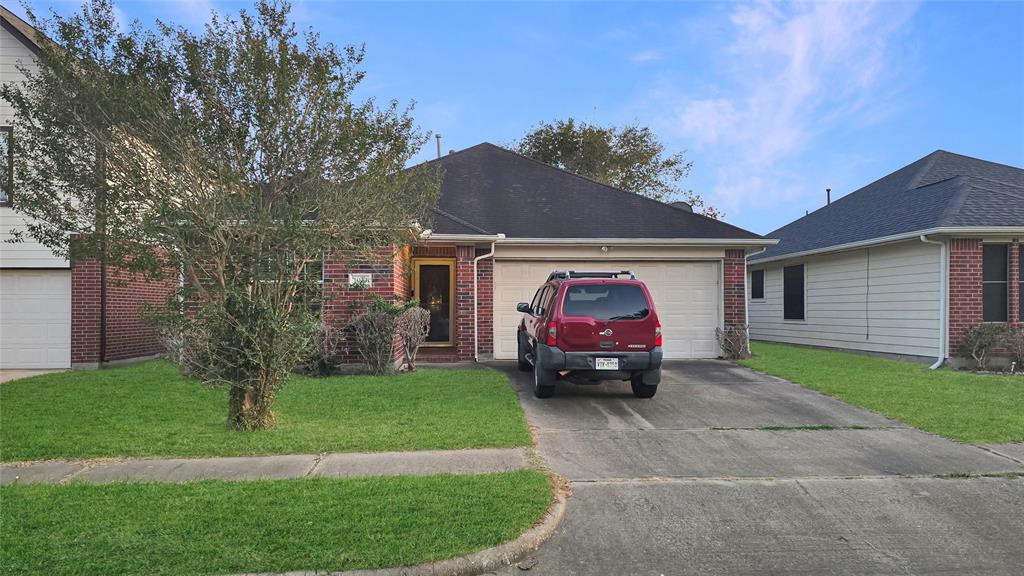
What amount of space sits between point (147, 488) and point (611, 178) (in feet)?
98.3

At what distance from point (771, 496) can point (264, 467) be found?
4361mm

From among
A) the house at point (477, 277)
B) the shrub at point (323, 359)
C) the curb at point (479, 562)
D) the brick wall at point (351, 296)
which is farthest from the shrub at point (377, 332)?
the curb at point (479, 562)

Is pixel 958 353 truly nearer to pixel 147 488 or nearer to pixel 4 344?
pixel 147 488

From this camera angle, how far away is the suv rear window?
316 inches

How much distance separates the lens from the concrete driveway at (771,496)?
3.77 m

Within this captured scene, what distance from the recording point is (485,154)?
17312 mm

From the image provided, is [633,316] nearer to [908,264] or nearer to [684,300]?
[684,300]

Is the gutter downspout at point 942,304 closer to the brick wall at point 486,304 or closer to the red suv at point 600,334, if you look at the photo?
the red suv at point 600,334

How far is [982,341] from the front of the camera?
11.6m

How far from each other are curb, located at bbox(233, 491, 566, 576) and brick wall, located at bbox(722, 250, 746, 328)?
10307 millimetres

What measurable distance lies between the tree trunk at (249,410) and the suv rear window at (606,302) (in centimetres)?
393

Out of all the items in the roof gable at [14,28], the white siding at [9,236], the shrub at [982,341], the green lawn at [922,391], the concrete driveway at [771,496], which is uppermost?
the roof gable at [14,28]

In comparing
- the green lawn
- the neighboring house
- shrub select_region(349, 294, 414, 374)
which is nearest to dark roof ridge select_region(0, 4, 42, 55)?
the neighboring house

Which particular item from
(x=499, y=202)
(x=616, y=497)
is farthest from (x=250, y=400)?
(x=499, y=202)
